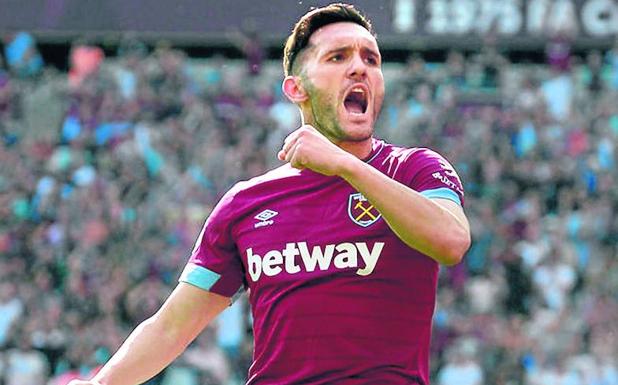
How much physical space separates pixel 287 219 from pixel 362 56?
557 millimetres

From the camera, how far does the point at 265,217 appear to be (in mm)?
4418

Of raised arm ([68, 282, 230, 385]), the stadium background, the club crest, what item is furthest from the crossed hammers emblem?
the stadium background

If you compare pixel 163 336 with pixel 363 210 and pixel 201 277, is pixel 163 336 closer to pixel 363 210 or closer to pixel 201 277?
pixel 201 277

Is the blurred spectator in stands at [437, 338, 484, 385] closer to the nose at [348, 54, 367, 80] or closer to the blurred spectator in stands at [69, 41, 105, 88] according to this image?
the blurred spectator in stands at [69, 41, 105, 88]

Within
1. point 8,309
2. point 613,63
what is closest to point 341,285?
point 8,309

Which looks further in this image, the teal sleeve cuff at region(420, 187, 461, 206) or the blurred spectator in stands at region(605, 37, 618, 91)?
the blurred spectator in stands at region(605, 37, 618, 91)

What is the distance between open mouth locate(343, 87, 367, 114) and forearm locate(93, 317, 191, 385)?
910mm

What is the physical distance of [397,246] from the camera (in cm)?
417

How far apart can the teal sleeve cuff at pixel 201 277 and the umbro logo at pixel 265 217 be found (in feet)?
0.79

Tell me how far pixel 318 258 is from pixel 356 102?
54 centimetres

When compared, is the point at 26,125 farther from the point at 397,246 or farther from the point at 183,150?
the point at 397,246

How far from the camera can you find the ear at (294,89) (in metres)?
4.54

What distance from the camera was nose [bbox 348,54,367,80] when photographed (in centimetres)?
435

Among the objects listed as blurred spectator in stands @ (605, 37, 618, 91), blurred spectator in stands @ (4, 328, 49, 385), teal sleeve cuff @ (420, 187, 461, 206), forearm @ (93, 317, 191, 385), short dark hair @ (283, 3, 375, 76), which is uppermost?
short dark hair @ (283, 3, 375, 76)
